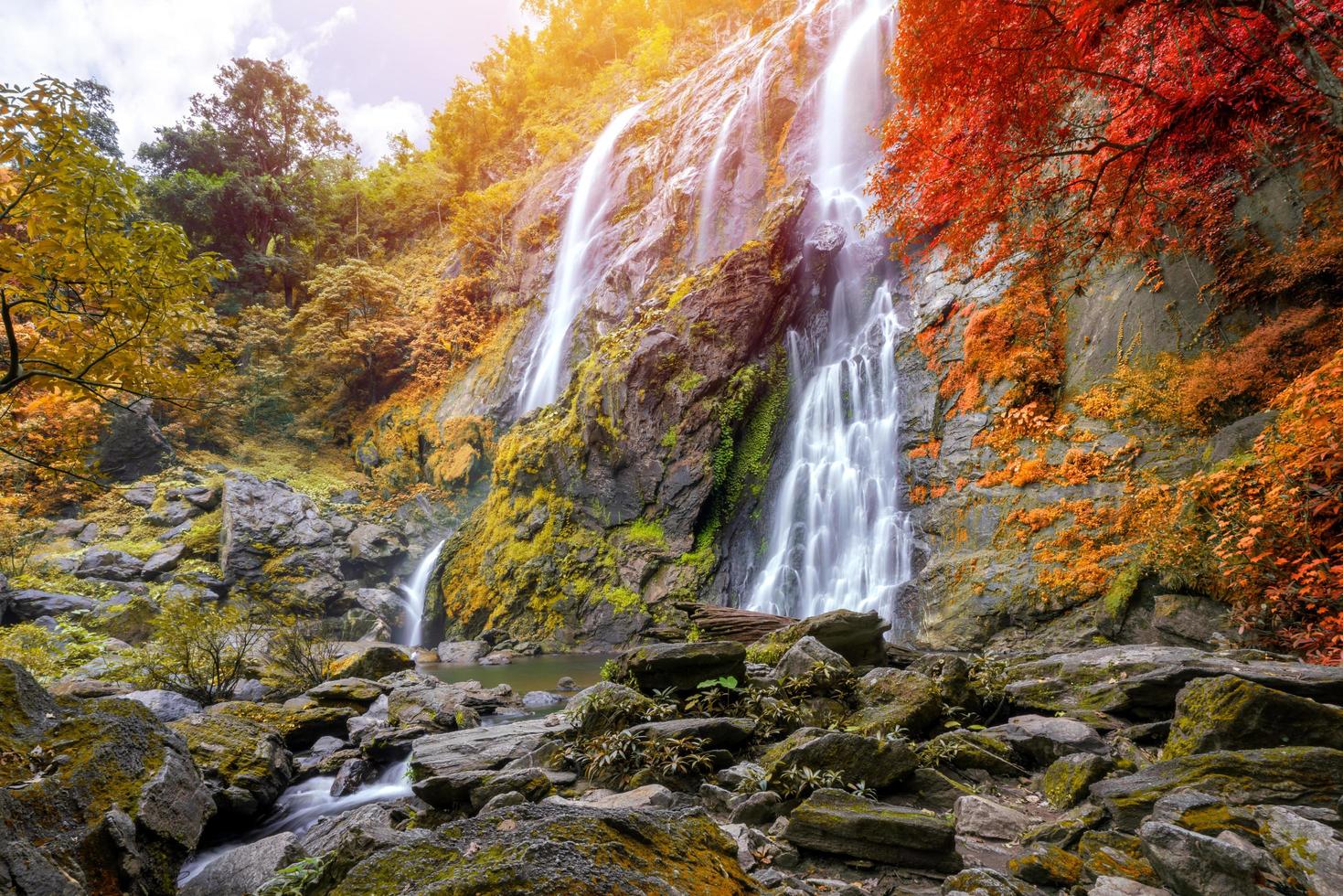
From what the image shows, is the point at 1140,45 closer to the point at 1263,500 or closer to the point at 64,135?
the point at 1263,500

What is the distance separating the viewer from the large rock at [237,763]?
16.9 feet

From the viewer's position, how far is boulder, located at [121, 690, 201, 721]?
6.71m

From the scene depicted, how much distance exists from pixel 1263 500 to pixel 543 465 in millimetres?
15636

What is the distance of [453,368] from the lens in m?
27.3

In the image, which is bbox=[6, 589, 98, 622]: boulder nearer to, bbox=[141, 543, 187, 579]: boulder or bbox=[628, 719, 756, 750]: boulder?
bbox=[141, 543, 187, 579]: boulder

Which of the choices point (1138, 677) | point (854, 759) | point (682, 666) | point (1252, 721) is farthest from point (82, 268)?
point (1138, 677)

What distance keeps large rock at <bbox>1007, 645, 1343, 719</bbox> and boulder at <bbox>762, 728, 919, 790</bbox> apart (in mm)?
2084

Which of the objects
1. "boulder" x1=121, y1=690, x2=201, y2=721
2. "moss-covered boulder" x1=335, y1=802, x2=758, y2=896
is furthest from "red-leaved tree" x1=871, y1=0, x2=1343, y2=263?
"boulder" x1=121, y1=690, x2=201, y2=721

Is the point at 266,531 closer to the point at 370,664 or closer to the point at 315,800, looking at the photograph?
the point at 370,664

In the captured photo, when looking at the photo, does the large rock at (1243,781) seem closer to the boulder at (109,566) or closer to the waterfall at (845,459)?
the waterfall at (845,459)

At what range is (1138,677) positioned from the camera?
4.73 m

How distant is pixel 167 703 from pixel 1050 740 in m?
9.59

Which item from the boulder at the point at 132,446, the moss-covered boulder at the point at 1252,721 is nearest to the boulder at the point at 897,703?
the moss-covered boulder at the point at 1252,721

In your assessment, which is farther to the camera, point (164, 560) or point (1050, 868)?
point (164, 560)
